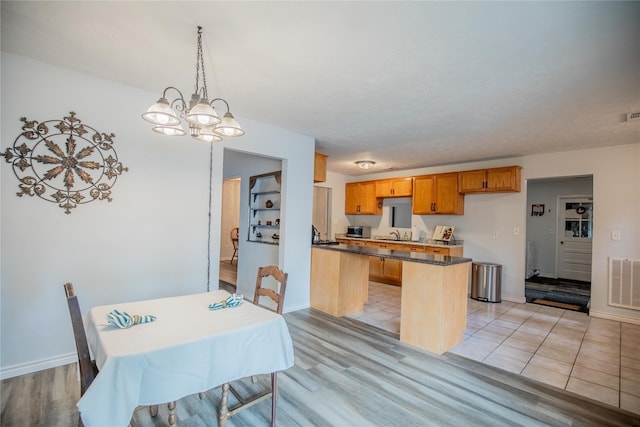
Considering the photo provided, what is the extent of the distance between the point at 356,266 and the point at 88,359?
3199 mm

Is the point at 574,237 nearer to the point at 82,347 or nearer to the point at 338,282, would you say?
the point at 338,282

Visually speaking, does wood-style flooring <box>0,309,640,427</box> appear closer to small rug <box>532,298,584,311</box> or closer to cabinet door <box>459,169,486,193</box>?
small rug <box>532,298,584,311</box>

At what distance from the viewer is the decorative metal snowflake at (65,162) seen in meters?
2.29

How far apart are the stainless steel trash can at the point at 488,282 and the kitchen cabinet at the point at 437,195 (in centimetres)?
115

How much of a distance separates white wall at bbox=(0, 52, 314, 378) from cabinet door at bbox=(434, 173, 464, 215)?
3.95 meters

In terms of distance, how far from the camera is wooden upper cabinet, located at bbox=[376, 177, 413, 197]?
6324 millimetres

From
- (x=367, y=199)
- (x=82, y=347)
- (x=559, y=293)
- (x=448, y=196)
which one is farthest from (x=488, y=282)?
(x=82, y=347)

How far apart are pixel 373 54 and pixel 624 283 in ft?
15.8

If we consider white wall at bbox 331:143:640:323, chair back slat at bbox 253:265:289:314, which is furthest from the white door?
chair back slat at bbox 253:265:289:314

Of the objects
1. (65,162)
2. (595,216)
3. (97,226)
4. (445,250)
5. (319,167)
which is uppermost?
(319,167)

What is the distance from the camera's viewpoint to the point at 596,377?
8.32 feet

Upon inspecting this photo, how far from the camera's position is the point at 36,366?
2.36 m

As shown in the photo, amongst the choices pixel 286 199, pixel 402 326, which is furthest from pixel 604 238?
pixel 286 199

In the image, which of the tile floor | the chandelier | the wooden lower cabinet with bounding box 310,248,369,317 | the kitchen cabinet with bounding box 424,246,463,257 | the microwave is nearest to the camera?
the chandelier
